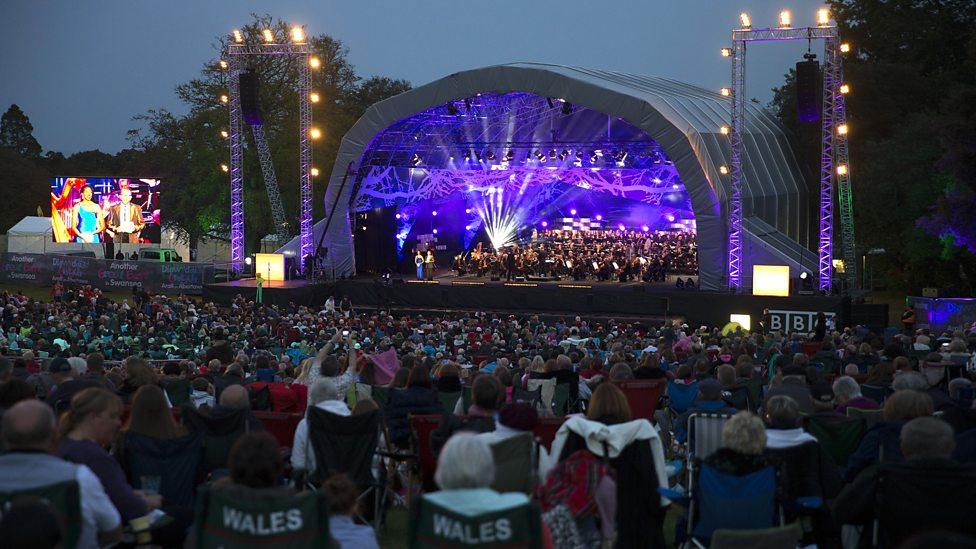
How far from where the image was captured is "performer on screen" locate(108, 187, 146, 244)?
45781mm

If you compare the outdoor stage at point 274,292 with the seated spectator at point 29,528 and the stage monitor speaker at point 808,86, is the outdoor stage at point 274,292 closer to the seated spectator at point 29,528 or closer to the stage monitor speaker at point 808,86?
the stage monitor speaker at point 808,86

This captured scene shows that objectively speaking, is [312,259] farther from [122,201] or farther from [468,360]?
[468,360]

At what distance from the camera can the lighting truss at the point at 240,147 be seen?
113 feet

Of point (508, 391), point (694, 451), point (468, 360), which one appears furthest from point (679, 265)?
point (694, 451)

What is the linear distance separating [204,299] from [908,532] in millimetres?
31374

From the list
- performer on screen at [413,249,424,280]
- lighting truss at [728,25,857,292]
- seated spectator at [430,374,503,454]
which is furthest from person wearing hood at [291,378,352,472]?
performer on screen at [413,249,424,280]

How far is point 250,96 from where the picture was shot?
113ft

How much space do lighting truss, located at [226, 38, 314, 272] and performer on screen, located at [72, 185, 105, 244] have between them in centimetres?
1156

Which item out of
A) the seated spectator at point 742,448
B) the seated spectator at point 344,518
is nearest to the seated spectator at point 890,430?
the seated spectator at point 742,448

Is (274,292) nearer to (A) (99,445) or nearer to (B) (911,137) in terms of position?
(B) (911,137)

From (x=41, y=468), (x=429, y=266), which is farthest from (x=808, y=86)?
(x=41, y=468)

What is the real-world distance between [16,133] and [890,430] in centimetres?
10110

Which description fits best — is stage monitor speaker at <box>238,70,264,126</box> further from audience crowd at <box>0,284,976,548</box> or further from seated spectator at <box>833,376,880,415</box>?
seated spectator at <box>833,376,880,415</box>

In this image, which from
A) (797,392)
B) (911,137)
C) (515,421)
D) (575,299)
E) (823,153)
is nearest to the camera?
(515,421)
